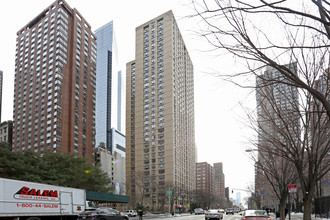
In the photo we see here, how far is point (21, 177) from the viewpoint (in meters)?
39.5

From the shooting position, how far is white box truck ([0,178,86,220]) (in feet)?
50.7

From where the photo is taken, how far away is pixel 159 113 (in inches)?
4742

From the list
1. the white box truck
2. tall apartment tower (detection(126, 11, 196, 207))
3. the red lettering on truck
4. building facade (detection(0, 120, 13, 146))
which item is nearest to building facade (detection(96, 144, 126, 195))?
tall apartment tower (detection(126, 11, 196, 207))

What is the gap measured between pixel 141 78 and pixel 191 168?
156 ft

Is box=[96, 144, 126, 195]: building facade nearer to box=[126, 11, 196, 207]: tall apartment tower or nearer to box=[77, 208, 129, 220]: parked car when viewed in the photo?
box=[126, 11, 196, 207]: tall apartment tower

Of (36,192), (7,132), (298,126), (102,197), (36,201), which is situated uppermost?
(7,132)

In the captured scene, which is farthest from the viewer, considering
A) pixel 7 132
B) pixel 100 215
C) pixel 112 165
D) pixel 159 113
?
pixel 112 165

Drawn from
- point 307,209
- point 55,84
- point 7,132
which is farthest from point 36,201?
point 7,132

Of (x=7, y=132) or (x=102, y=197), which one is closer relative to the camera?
(x=102, y=197)

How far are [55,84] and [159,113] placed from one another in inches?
1618

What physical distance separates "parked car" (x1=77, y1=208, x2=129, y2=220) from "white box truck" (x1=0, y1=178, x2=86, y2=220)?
883 millimetres

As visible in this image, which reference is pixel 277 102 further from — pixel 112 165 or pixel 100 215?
pixel 112 165

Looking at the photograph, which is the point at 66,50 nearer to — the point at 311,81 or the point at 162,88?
the point at 162,88

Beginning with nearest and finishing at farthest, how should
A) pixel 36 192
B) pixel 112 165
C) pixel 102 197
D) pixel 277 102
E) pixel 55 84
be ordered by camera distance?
1. pixel 277 102
2. pixel 36 192
3. pixel 102 197
4. pixel 55 84
5. pixel 112 165
